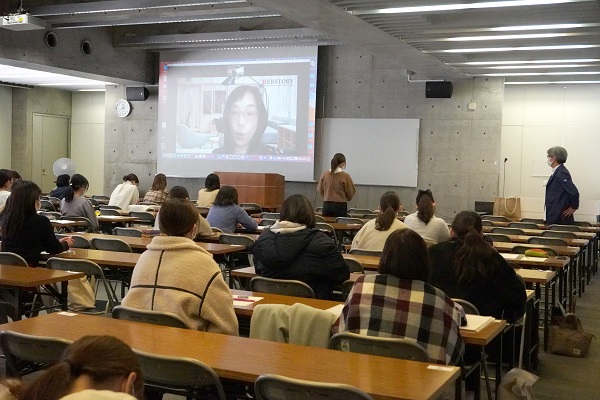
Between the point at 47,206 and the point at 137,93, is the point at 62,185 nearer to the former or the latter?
the point at 47,206

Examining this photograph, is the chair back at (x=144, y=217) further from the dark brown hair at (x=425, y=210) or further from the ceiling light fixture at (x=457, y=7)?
the dark brown hair at (x=425, y=210)

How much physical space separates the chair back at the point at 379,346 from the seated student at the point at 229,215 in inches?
193

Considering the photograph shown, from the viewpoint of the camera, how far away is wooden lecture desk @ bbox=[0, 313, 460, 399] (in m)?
2.52

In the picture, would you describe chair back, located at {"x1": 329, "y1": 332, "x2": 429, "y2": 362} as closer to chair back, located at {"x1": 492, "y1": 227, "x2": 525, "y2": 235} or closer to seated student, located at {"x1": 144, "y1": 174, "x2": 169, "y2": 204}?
chair back, located at {"x1": 492, "y1": 227, "x2": 525, "y2": 235}

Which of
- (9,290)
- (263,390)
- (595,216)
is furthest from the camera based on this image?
(595,216)

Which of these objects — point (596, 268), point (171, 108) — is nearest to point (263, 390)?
point (596, 268)

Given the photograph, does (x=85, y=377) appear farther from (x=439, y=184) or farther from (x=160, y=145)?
(x=160, y=145)

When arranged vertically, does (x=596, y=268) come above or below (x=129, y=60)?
below

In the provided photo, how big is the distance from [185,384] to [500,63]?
9.78m

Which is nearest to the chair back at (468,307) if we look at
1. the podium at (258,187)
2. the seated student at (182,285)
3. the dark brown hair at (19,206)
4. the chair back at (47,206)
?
the seated student at (182,285)

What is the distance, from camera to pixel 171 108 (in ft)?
51.2

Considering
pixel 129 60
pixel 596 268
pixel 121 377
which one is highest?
pixel 129 60

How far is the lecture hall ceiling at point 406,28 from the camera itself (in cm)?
812

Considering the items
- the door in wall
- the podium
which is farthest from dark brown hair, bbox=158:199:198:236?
the door in wall
